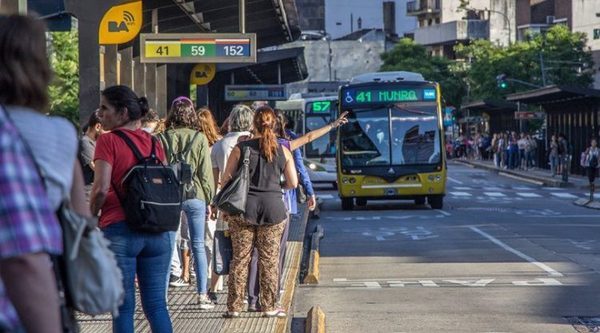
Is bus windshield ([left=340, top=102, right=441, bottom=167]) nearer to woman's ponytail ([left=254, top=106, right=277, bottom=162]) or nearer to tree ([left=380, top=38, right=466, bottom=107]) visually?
woman's ponytail ([left=254, top=106, right=277, bottom=162])

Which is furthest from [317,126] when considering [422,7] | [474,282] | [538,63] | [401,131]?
[422,7]

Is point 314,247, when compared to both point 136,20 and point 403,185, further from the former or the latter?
point 403,185

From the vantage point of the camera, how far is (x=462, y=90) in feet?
354

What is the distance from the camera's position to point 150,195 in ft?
25.9

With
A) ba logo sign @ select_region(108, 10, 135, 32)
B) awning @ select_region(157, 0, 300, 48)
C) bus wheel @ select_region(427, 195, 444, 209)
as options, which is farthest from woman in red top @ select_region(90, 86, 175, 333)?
bus wheel @ select_region(427, 195, 444, 209)

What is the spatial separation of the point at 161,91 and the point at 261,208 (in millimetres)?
16925

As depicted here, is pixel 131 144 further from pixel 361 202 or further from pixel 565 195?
pixel 565 195

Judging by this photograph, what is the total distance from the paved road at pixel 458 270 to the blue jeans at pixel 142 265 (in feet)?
16.0

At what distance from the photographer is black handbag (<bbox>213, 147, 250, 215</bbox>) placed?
35.9 ft

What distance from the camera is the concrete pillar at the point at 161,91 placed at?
2744 centimetres

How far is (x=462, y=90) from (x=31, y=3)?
3708 inches

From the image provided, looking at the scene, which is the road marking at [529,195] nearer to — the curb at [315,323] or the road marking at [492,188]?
the road marking at [492,188]

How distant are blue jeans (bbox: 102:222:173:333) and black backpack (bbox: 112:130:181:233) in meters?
0.09

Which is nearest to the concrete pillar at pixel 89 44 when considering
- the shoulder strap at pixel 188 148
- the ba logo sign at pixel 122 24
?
the shoulder strap at pixel 188 148
